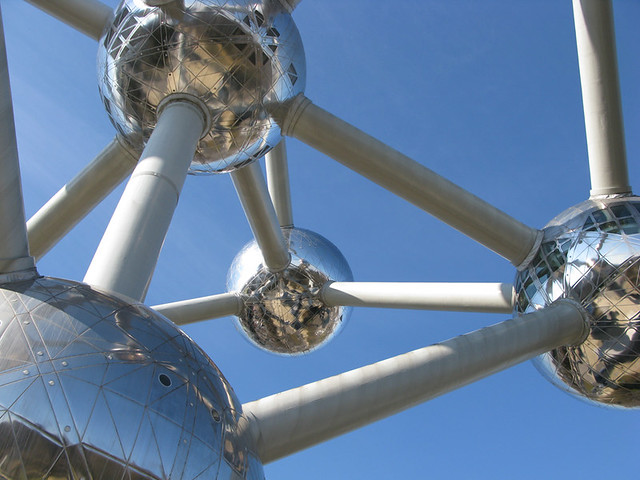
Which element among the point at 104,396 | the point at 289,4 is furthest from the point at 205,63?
the point at 104,396

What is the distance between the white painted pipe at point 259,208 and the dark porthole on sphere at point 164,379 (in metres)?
5.76

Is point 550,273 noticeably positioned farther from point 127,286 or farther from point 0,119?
point 0,119

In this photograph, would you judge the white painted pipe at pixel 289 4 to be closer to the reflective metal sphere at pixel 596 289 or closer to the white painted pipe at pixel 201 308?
the reflective metal sphere at pixel 596 289

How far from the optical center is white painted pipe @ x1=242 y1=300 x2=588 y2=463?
183 inches

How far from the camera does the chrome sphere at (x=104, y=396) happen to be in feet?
10.4

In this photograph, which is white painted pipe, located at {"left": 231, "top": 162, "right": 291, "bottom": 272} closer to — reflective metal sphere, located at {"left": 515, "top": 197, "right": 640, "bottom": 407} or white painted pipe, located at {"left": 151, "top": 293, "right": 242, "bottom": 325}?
white painted pipe, located at {"left": 151, "top": 293, "right": 242, "bottom": 325}

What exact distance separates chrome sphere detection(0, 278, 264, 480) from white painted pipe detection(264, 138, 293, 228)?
8681 mm

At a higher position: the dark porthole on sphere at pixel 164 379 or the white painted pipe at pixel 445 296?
the white painted pipe at pixel 445 296

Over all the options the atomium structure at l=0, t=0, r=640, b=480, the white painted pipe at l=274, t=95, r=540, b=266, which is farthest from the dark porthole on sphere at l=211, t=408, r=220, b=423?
the white painted pipe at l=274, t=95, r=540, b=266

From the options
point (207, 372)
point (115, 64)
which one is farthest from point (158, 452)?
point (115, 64)

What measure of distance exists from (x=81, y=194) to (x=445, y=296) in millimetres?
5059

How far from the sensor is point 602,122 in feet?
23.4

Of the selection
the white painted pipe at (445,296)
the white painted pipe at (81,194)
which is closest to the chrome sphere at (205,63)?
the white painted pipe at (81,194)

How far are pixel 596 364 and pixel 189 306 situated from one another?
6.28m
